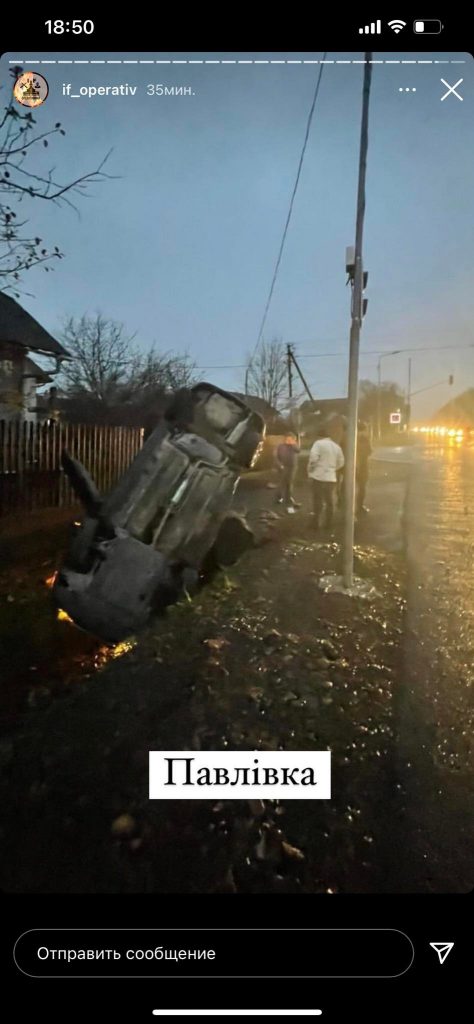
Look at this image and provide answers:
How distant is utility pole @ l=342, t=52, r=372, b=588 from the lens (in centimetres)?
177

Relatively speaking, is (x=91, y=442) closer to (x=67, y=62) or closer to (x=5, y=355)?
(x=5, y=355)

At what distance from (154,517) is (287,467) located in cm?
155

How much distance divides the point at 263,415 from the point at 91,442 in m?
1.01

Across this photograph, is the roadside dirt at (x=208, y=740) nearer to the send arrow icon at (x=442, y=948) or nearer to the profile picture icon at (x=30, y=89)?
the send arrow icon at (x=442, y=948)

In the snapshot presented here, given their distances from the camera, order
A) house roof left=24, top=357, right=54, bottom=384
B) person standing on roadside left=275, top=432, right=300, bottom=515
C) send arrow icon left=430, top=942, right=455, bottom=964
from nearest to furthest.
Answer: send arrow icon left=430, top=942, right=455, bottom=964 < house roof left=24, top=357, right=54, bottom=384 < person standing on roadside left=275, top=432, right=300, bottom=515

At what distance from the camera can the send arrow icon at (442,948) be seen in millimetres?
1465
